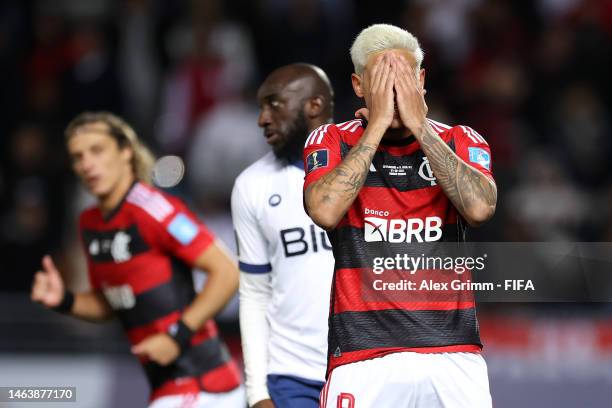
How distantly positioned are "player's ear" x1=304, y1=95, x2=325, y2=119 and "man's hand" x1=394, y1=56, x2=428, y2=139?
1.67 metres

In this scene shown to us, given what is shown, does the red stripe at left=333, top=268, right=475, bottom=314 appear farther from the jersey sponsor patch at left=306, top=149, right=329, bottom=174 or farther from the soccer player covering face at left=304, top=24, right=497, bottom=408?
the jersey sponsor patch at left=306, top=149, right=329, bottom=174

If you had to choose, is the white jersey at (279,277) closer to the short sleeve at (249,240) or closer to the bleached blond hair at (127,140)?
the short sleeve at (249,240)

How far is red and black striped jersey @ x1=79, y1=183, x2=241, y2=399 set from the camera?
251 inches

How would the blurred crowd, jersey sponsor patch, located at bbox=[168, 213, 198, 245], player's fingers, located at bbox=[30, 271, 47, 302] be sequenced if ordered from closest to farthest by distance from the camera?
1. jersey sponsor patch, located at bbox=[168, 213, 198, 245]
2. player's fingers, located at bbox=[30, 271, 47, 302]
3. the blurred crowd

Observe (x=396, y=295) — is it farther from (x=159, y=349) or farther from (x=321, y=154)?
(x=159, y=349)

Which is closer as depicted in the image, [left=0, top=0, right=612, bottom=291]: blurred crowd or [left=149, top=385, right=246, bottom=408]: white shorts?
[left=149, top=385, right=246, bottom=408]: white shorts

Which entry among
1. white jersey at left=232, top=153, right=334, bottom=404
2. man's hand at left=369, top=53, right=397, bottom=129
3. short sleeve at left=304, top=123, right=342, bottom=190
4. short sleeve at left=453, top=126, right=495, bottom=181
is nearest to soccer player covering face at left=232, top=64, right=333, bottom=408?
white jersey at left=232, top=153, right=334, bottom=404

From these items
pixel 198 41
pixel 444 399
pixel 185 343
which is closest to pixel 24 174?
pixel 198 41

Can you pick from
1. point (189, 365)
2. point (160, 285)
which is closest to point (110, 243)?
point (160, 285)

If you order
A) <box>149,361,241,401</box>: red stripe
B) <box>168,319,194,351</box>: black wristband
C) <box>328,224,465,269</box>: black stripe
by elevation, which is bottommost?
<box>149,361,241,401</box>: red stripe

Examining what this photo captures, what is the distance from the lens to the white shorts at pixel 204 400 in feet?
20.7

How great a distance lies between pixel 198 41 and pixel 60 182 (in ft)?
6.52

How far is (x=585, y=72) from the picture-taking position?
38.3 feet

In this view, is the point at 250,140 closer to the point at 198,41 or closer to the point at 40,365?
the point at 198,41
